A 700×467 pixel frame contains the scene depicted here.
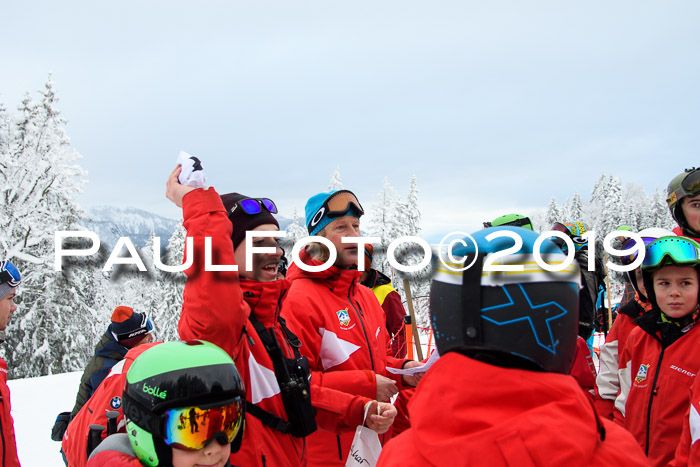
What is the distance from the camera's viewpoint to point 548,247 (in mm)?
1361

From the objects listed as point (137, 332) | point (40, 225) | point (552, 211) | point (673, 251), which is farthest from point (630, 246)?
point (552, 211)

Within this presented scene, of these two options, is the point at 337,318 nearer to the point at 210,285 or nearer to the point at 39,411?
the point at 210,285

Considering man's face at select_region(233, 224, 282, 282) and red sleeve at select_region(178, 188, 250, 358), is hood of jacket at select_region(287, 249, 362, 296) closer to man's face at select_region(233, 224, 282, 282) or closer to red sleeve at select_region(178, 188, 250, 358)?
man's face at select_region(233, 224, 282, 282)

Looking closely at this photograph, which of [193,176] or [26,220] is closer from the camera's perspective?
[193,176]

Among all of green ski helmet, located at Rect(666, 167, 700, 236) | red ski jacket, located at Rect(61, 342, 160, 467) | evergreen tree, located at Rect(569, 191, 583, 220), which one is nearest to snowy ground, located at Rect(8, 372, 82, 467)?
red ski jacket, located at Rect(61, 342, 160, 467)

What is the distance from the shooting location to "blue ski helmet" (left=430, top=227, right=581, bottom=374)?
1261 mm

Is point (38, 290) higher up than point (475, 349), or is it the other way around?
point (475, 349)

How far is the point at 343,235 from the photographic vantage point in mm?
3684

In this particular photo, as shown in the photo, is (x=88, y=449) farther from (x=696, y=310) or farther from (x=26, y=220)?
(x=26, y=220)

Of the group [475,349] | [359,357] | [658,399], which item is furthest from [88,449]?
[658,399]

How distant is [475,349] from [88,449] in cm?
217

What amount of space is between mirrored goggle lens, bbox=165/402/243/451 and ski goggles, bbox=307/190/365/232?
190cm

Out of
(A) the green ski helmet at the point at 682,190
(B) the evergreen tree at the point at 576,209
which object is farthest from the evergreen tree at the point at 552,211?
(A) the green ski helmet at the point at 682,190

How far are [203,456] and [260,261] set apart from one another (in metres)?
1.03
